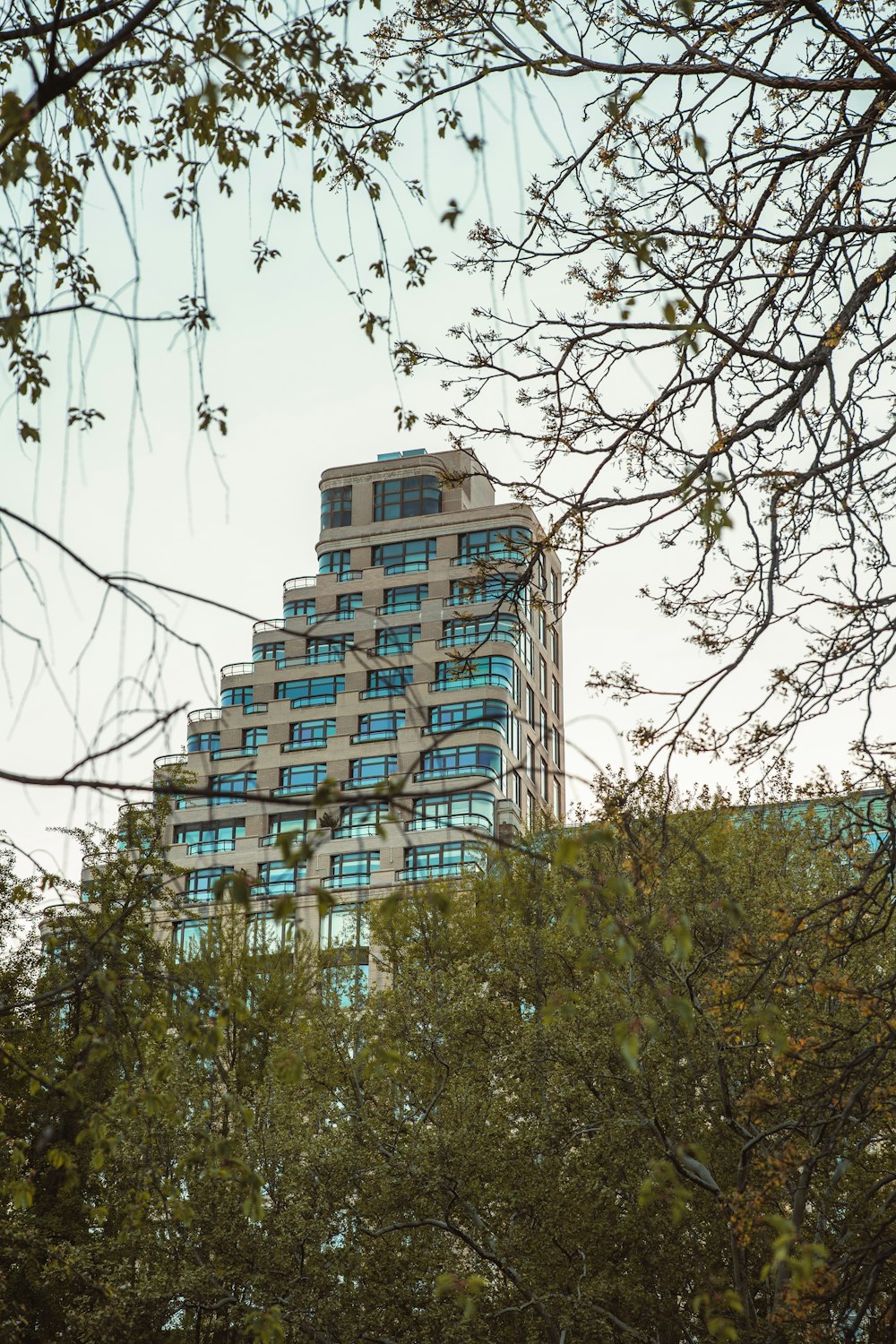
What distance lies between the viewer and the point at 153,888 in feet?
25.3

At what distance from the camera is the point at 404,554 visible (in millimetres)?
73438

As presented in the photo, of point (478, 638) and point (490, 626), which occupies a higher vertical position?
→ point (478, 638)

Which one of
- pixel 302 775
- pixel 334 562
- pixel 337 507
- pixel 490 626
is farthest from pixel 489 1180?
pixel 337 507

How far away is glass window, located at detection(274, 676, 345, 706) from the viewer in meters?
70.4

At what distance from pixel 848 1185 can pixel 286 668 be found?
53532 mm

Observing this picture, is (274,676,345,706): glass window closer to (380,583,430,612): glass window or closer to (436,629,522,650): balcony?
(380,583,430,612): glass window

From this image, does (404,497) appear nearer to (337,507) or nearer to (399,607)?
(337,507)

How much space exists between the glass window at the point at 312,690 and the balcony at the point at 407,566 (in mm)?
6553

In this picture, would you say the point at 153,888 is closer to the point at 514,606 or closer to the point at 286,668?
the point at 514,606

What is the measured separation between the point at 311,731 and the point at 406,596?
8847mm

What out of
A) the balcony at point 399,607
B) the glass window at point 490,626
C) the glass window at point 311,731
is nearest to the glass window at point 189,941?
the glass window at point 490,626

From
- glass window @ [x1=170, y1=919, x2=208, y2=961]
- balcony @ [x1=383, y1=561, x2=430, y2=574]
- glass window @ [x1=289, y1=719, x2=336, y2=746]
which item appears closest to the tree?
glass window @ [x1=170, y1=919, x2=208, y2=961]

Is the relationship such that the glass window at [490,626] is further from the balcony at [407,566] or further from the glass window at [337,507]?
the glass window at [337,507]

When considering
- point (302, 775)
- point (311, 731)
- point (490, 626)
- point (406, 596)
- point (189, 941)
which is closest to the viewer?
point (490, 626)
